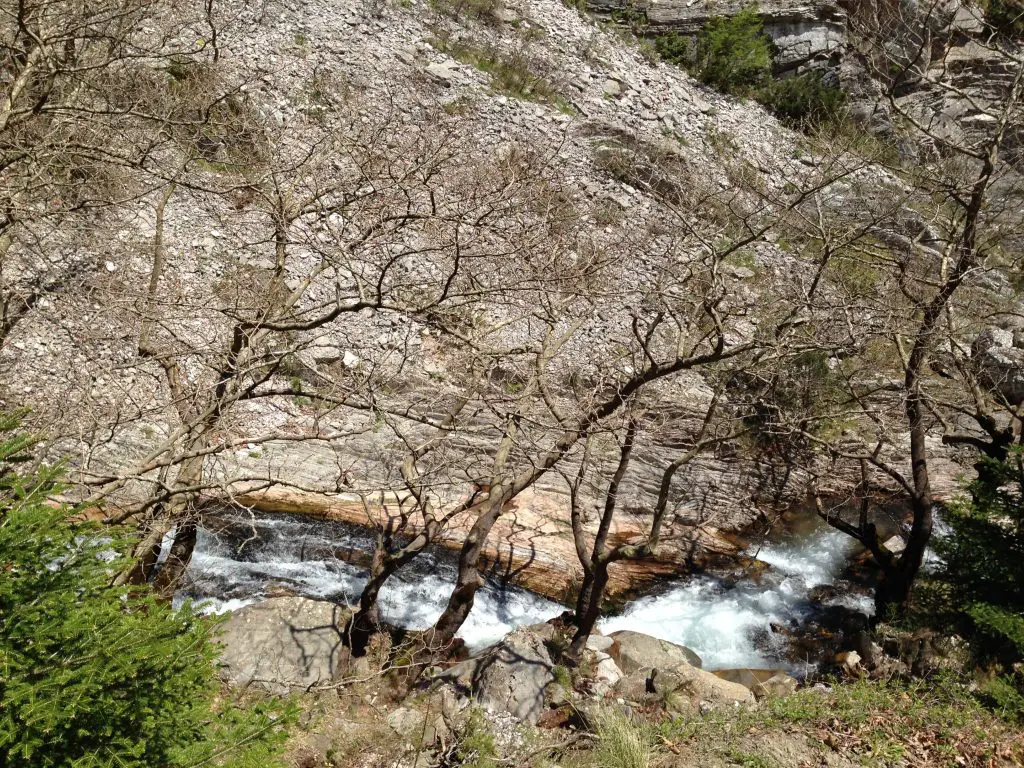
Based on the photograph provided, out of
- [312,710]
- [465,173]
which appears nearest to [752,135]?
[465,173]

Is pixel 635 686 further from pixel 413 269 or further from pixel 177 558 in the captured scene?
pixel 413 269

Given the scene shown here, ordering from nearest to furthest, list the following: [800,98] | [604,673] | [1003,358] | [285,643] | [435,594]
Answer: [285,643] < [604,673] < [435,594] < [1003,358] < [800,98]

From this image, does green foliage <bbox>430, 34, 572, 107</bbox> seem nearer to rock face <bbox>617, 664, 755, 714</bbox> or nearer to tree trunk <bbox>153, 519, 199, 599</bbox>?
tree trunk <bbox>153, 519, 199, 599</bbox>

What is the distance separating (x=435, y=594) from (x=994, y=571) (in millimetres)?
6135

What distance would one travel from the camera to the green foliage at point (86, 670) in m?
2.51

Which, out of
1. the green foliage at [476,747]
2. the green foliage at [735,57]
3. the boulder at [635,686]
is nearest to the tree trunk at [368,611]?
the green foliage at [476,747]

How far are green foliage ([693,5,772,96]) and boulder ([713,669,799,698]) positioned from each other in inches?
700

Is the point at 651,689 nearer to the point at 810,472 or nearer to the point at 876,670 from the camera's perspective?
the point at 876,670

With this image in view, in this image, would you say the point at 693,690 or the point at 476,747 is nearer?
the point at 476,747

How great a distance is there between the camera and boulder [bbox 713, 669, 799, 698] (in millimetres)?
7730

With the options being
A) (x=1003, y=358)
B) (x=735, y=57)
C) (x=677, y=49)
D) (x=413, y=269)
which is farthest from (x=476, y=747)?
(x=677, y=49)

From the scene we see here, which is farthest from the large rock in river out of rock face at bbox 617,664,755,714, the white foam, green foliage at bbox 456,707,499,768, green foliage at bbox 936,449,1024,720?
green foliage at bbox 936,449,1024,720

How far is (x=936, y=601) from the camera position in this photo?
7.60 meters

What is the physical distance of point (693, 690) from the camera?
716 cm
